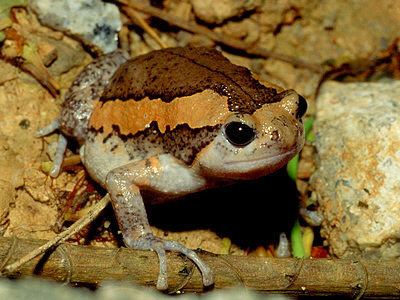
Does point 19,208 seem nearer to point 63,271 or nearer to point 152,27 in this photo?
point 63,271

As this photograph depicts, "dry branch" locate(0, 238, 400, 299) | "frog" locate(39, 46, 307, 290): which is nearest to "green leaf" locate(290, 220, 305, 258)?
"dry branch" locate(0, 238, 400, 299)

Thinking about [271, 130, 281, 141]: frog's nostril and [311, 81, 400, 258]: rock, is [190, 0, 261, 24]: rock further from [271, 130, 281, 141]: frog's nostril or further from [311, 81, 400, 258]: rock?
[271, 130, 281, 141]: frog's nostril

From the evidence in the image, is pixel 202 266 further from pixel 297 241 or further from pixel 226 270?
pixel 297 241

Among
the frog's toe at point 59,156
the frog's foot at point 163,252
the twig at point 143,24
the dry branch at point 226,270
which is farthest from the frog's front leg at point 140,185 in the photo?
the twig at point 143,24

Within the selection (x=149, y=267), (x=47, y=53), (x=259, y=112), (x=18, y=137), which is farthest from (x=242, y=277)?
(x=47, y=53)

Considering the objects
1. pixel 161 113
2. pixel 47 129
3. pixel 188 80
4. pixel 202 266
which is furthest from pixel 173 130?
pixel 47 129

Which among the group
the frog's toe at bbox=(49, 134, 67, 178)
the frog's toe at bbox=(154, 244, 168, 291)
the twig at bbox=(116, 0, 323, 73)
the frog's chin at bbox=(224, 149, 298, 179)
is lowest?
the frog's toe at bbox=(154, 244, 168, 291)

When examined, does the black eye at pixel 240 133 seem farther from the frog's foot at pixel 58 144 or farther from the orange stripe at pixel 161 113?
the frog's foot at pixel 58 144
